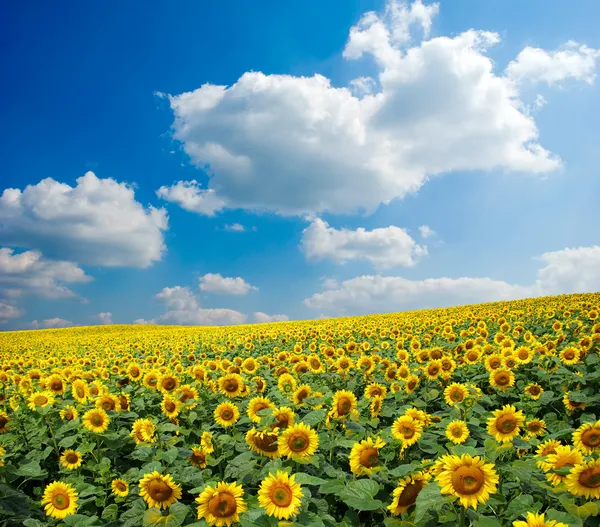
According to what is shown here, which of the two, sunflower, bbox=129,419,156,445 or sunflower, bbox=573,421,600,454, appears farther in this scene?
sunflower, bbox=129,419,156,445

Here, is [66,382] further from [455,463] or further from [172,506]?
[455,463]

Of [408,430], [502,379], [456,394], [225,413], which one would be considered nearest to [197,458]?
[225,413]

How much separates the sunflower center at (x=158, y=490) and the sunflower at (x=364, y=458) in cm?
169

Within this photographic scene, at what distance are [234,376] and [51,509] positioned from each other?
A: 108 inches

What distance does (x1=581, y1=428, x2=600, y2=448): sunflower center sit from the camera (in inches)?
146

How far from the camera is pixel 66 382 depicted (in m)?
8.30

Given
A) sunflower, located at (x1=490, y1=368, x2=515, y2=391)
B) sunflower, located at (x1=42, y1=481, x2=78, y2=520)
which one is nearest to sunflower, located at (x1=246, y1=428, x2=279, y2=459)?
sunflower, located at (x1=42, y1=481, x2=78, y2=520)

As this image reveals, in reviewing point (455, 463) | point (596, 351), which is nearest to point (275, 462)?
point (455, 463)

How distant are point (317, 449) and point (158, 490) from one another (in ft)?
5.92

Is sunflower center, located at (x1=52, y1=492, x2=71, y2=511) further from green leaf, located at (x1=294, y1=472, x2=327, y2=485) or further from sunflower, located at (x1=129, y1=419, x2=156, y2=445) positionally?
green leaf, located at (x1=294, y1=472, x2=327, y2=485)

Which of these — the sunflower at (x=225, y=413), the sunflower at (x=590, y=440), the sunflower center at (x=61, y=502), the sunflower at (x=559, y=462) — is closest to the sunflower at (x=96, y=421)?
the sunflower center at (x=61, y=502)

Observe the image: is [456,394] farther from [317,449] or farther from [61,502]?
[61,502]

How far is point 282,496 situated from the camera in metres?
3.10

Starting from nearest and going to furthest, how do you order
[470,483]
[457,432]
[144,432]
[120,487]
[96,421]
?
[470,483] < [120,487] < [457,432] < [144,432] < [96,421]
